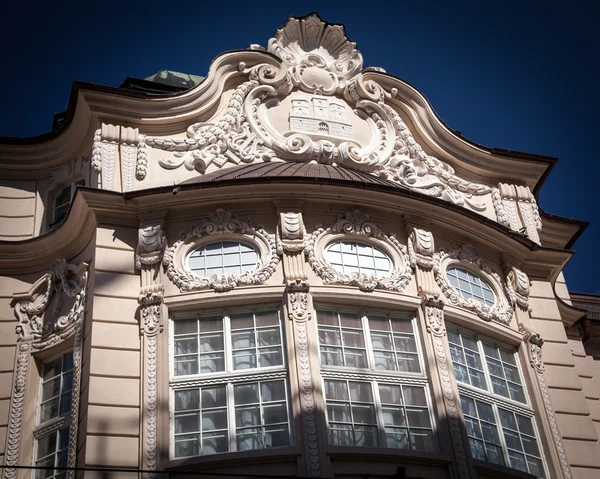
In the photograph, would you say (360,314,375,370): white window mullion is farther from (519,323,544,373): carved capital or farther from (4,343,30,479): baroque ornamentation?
(4,343,30,479): baroque ornamentation

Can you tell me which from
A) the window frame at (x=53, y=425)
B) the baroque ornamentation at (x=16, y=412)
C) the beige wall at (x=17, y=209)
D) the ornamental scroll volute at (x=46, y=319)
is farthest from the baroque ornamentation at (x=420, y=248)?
the beige wall at (x=17, y=209)

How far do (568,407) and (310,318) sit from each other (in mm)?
5417

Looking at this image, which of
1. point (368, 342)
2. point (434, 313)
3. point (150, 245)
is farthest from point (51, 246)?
point (434, 313)

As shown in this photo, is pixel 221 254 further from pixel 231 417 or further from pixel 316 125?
pixel 316 125

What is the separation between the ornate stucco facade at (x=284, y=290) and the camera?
682 inches

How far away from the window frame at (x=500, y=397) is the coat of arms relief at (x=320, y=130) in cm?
349

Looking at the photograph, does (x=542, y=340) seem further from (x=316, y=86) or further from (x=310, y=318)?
(x=316, y=86)

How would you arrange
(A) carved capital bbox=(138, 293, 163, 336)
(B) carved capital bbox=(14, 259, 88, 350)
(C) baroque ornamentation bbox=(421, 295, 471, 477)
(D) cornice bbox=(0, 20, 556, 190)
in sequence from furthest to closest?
(D) cornice bbox=(0, 20, 556, 190), (B) carved capital bbox=(14, 259, 88, 350), (A) carved capital bbox=(138, 293, 163, 336), (C) baroque ornamentation bbox=(421, 295, 471, 477)

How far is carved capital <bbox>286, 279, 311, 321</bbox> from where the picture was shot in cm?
1828

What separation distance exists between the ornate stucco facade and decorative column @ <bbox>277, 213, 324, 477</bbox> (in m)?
0.04

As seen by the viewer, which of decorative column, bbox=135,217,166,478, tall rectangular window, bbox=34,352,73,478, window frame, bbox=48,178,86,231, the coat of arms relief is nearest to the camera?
decorative column, bbox=135,217,166,478

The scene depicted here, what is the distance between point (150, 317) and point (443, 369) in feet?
16.9

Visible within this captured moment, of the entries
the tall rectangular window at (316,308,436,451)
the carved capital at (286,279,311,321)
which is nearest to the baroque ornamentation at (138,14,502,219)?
the carved capital at (286,279,311,321)

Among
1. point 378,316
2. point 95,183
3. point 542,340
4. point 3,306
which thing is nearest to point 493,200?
point 542,340
